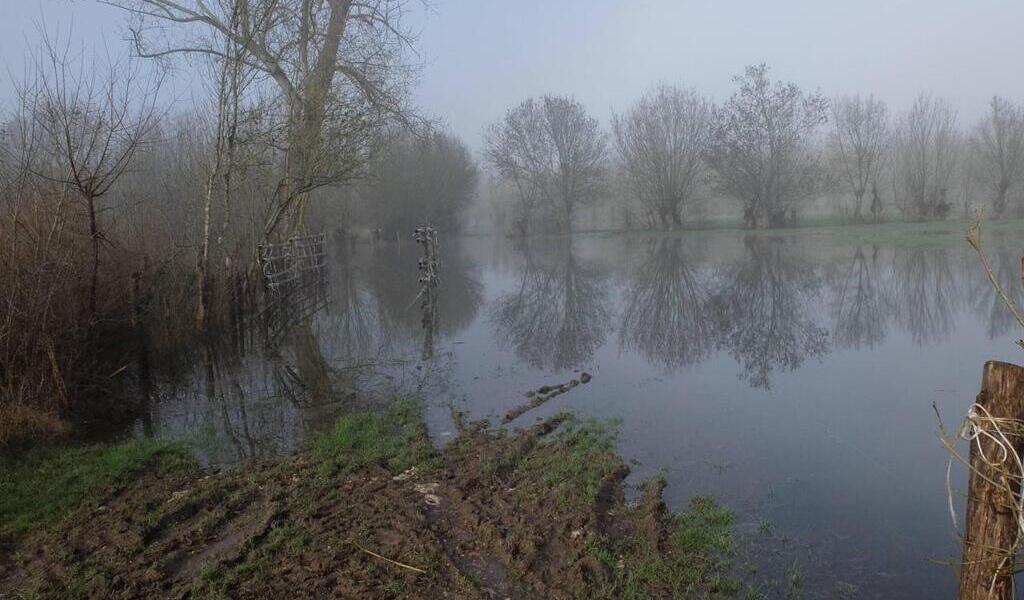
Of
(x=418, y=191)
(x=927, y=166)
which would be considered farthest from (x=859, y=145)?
(x=418, y=191)

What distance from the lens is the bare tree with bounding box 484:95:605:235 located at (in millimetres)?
49219

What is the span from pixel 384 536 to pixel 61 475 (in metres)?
3.21

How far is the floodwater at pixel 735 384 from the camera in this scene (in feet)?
14.9

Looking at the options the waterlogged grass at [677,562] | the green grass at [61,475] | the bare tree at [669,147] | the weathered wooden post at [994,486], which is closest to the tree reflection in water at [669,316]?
the waterlogged grass at [677,562]

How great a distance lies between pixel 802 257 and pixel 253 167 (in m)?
18.6

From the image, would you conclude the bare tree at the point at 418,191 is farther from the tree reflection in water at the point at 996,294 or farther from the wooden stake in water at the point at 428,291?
the tree reflection in water at the point at 996,294

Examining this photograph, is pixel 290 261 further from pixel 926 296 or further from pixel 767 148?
pixel 767 148

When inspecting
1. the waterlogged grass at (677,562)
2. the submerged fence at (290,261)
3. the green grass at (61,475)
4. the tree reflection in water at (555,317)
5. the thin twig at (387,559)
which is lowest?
the green grass at (61,475)

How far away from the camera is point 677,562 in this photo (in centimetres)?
390

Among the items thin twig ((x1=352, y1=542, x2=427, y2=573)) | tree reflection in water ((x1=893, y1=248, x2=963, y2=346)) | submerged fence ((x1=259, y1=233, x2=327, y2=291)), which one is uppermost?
submerged fence ((x1=259, y1=233, x2=327, y2=291))

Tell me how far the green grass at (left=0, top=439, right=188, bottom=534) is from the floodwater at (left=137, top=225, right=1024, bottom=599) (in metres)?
0.52

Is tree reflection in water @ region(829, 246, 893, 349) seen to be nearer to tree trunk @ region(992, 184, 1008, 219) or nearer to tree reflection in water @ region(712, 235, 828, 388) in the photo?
tree reflection in water @ region(712, 235, 828, 388)

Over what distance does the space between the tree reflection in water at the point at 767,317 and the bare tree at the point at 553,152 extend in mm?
28375

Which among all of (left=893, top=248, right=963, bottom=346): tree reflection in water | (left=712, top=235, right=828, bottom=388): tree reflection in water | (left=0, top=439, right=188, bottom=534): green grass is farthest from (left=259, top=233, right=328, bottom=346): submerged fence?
(left=893, top=248, right=963, bottom=346): tree reflection in water
